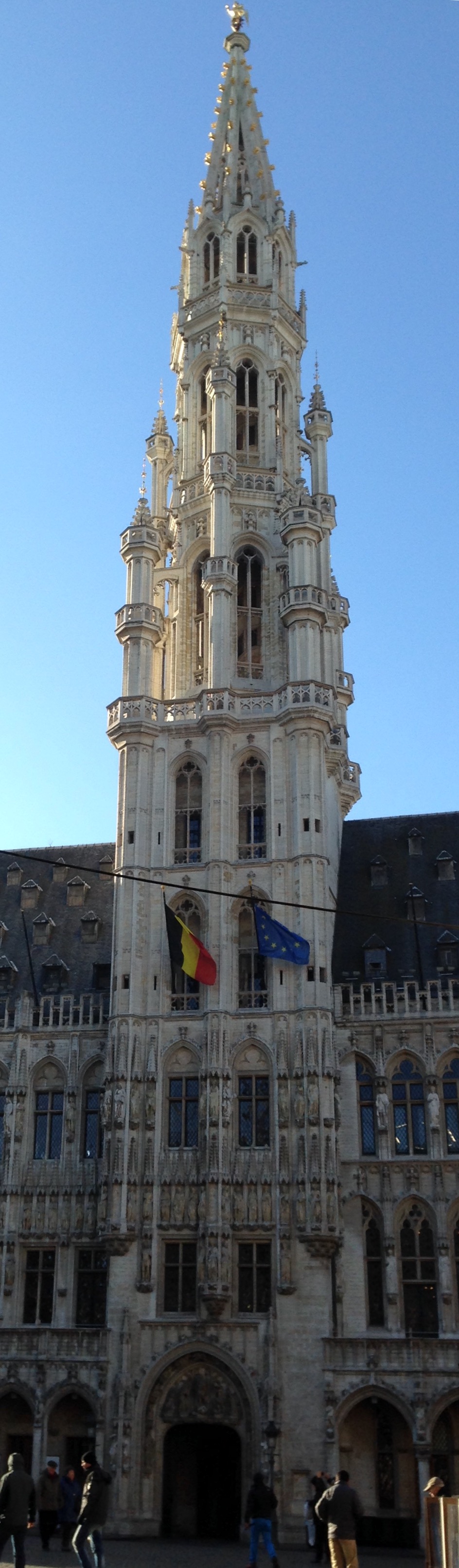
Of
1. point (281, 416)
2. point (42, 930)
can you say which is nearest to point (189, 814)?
point (42, 930)

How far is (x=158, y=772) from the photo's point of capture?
54781 mm

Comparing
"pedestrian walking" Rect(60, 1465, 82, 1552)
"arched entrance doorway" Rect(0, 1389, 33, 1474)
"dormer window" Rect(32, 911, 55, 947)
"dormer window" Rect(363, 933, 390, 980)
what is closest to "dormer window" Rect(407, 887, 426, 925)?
"dormer window" Rect(363, 933, 390, 980)

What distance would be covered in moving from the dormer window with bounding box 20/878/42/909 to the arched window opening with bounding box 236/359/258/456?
2019cm

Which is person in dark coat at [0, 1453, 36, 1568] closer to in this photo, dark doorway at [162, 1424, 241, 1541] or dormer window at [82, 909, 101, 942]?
dark doorway at [162, 1424, 241, 1541]

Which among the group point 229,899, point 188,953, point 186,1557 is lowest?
point 186,1557

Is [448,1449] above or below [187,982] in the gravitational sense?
below

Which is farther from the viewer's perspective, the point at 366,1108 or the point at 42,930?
the point at 42,930

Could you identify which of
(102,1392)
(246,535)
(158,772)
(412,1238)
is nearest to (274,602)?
(246,535)

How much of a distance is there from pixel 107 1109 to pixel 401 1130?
32.4 feet

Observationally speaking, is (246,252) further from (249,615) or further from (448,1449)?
(448,1449)

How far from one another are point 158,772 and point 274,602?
8.74 meters

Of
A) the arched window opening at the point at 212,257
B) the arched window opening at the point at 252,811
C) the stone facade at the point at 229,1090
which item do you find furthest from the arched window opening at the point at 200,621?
the arched window opening at the point at 212,257

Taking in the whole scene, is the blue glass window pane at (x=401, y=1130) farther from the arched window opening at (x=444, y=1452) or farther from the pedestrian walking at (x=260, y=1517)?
the pedestrian walking at (x=260, y=1517)

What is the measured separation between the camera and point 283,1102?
48438mm
